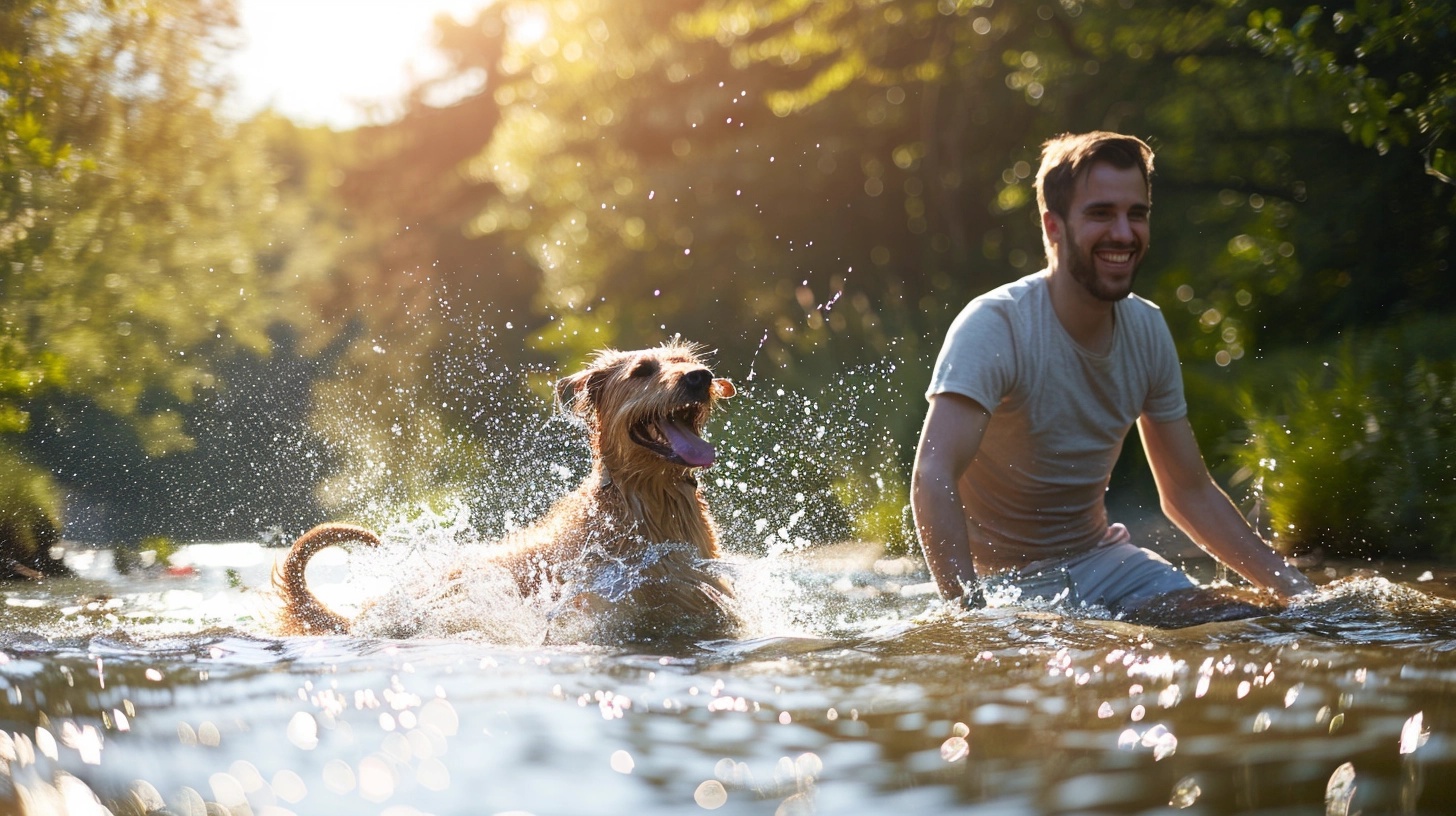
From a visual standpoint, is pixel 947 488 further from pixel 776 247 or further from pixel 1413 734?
pixel 776 247

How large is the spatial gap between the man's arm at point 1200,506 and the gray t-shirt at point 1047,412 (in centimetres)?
12

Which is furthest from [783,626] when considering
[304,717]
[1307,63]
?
[1307,63]

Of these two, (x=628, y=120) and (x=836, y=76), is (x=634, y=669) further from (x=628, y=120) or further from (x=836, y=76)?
(x=628, y=120)

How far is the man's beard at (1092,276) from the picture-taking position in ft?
15.9

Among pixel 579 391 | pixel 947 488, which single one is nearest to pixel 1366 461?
pixel 947 488

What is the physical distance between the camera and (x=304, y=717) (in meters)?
3.35

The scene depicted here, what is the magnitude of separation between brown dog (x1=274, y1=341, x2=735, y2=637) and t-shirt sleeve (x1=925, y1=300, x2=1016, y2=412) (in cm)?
92

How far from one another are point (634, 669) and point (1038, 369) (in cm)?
198

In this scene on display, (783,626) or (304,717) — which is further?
(783,626)

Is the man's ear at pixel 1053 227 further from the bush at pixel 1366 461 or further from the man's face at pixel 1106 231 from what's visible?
the bush at pixel 1366 461

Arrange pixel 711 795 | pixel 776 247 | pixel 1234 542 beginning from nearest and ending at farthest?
pixel 711 795 → pixel 1234 542 → pixel 776 247

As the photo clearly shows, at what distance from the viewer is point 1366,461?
7309 mm

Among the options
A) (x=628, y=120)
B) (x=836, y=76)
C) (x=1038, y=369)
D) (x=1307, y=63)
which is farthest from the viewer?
(x=628, y=120)

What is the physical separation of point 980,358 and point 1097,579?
1035 mm
